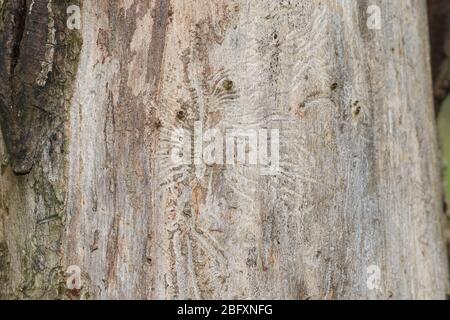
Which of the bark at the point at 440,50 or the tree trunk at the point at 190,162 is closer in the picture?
the tree trunk at the point at 190,162

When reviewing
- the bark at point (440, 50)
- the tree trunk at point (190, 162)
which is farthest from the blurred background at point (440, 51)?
the tree trunk at point (190, 162)

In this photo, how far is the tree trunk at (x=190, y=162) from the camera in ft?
6.24

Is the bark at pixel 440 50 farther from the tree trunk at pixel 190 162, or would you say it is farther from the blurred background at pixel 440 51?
the tree trunk at pixel 190 162

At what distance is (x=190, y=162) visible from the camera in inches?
74.9

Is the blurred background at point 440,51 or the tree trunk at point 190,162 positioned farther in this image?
the blurred background at point 440,51

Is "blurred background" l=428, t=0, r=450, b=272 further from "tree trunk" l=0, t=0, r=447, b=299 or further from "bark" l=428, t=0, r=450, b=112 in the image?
"tree trunk" l=0, t=0, r=447, b=299

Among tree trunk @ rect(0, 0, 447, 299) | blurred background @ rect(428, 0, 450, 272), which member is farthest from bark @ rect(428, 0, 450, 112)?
tree trunk @ rect(0, 0, 447, 299)

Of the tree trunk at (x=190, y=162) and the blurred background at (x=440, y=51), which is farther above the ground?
the blurred background at (x=440, y=51)

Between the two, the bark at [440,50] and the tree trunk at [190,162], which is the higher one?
the bark at [440,50]

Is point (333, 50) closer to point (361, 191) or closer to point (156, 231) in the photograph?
point (361, 191)

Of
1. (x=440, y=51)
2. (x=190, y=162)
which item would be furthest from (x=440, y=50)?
(x=190, y=162)

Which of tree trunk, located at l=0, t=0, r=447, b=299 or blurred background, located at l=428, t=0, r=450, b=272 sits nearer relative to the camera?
tree trunk, located at l=0, t=0, r=447, b=299

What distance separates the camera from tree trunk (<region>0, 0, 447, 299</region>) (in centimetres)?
190

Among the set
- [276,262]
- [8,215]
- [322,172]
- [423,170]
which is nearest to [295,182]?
[322,172]
